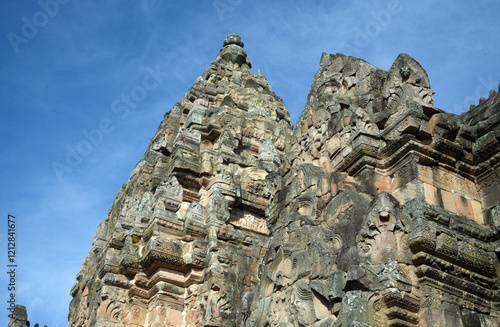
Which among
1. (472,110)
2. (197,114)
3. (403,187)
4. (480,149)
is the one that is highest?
(197,114)

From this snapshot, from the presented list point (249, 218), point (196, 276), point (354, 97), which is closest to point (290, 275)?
point (354, 97)

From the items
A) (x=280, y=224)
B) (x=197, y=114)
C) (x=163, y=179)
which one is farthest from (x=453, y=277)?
(x=197, y=114)

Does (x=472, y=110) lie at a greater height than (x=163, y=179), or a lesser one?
lesser

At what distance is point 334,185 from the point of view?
8078 mm

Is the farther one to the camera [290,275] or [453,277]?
[290,275]

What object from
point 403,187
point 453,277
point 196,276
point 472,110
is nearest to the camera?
point 453,277

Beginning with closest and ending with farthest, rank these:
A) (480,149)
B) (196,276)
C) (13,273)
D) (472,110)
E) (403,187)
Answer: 1. (403,187)
2. (480,149)
3. (472,110)
4. (196,276)
5. (13,273)

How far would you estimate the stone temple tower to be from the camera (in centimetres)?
664

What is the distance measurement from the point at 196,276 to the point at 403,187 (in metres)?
6.35

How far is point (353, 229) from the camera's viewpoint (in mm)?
7250

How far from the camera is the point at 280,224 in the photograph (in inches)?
351

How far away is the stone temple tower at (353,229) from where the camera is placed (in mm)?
6645

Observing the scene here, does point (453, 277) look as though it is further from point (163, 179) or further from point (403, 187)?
point (163, 179)

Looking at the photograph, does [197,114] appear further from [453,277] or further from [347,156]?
[453,277]
